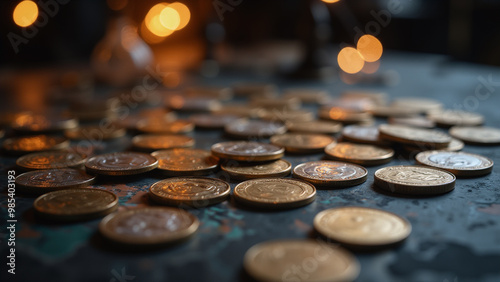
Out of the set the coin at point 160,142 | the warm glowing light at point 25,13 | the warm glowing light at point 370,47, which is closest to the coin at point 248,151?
the coin at point 160,142

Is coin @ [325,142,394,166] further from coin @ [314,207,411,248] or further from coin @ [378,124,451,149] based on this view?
coin @ [314,207,411,248]

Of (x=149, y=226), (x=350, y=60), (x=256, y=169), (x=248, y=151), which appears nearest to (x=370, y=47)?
(x=350, y=60)

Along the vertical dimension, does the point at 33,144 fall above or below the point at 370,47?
below

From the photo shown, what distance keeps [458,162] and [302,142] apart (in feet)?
1.78

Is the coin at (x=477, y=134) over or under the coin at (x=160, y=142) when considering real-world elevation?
A: under

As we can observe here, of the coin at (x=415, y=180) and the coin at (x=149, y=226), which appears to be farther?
the coin at (x=415, y=180)

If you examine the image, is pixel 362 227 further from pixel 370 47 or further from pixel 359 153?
pixel 370 47

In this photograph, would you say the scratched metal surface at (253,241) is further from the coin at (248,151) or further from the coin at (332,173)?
the coin at (248,151)

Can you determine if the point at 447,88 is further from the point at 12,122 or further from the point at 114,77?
the point at 12,122

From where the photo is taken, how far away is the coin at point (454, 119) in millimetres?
2104

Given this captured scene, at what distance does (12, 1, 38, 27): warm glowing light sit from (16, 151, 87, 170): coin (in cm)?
279

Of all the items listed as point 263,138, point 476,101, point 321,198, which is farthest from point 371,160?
point 476,101

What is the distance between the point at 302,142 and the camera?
179cm

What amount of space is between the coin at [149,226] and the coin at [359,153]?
68 cm
